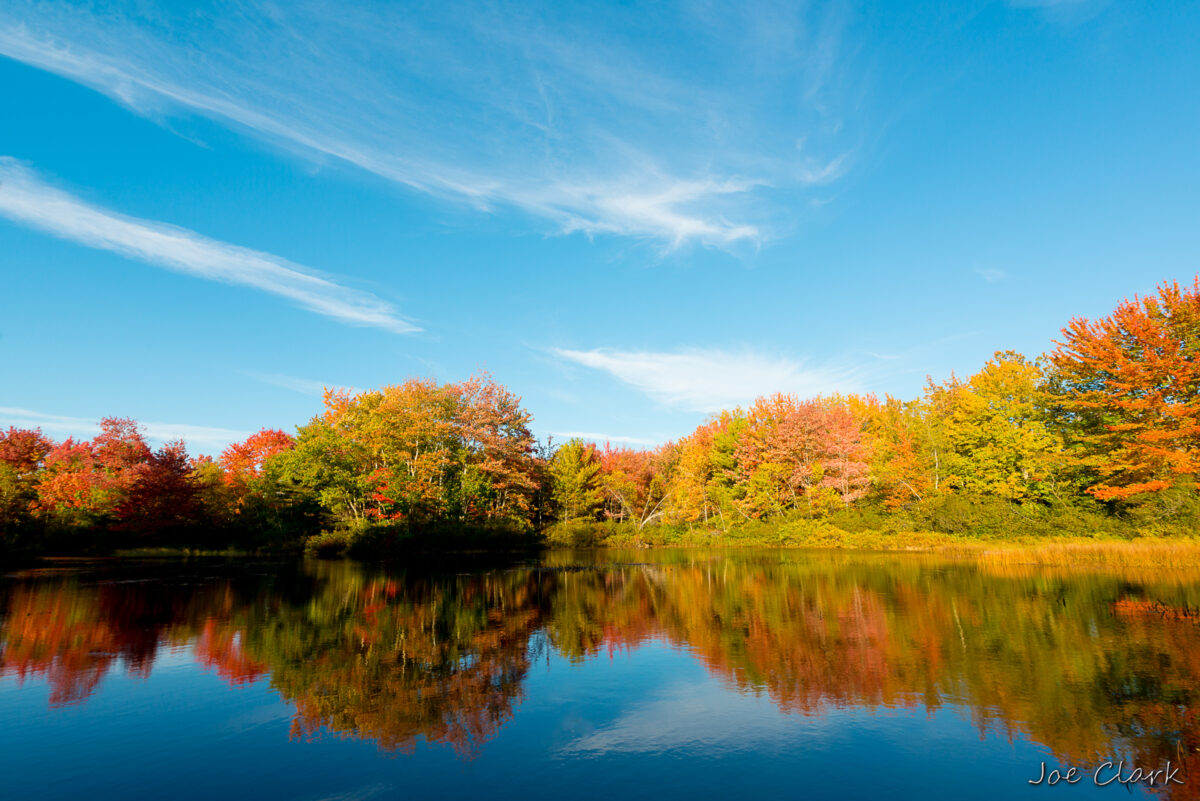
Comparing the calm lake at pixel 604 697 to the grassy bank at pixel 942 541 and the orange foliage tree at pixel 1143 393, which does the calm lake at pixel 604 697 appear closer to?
the grassy bank at pixel 942 541

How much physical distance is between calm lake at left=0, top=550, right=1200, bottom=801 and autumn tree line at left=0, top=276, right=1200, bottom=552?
21.2 metres

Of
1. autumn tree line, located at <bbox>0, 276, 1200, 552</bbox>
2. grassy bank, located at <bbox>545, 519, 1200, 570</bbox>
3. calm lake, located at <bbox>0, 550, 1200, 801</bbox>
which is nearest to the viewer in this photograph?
calm lake, located at <bbox>0, 550, 1200, 801</bbox>

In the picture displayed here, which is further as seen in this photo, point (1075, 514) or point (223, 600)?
point (1075, 514)

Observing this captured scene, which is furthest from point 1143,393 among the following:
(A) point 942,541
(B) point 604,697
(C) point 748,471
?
(B) point 604,697

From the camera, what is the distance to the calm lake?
670cm

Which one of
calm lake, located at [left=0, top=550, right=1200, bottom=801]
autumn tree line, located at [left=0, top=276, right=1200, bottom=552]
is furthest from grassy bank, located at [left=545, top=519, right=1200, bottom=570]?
calm lake, located at [left=0, top=550, right=1200, bottom=801]

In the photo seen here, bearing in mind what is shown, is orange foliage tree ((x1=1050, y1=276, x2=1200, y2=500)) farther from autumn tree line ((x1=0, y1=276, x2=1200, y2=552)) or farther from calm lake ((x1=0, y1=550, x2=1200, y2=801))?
calm lake ((x1=0, y1=550, x2=1200, y2=801))

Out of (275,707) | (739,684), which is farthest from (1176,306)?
(275,707)

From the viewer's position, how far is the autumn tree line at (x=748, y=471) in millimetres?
35031

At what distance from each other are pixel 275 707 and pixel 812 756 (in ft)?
26.2

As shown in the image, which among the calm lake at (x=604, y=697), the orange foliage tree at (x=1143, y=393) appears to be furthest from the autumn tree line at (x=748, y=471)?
the calm lake at (x=604, y=697)

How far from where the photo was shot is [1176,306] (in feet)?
114

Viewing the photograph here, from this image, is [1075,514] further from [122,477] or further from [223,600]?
[122,477]

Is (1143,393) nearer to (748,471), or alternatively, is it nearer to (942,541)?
(942,541)
